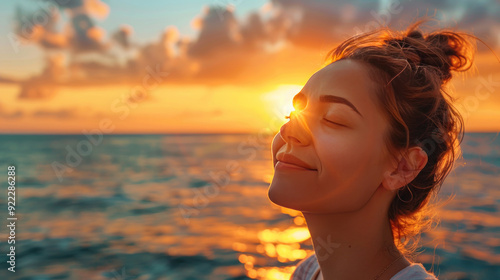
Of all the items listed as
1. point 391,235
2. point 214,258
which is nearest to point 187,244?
point 214,258

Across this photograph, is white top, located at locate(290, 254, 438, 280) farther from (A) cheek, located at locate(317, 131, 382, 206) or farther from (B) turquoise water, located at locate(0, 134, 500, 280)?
(B) turquoise water, located at locate(0, 134, 500, 280)

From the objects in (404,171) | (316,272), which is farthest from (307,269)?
(404,171)

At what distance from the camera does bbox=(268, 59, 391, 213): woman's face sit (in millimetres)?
1891

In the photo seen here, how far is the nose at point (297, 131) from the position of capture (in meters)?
1.95

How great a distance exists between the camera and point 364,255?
6.71 feet

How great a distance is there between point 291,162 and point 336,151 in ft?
0.71

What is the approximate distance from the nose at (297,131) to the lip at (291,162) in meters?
0.07

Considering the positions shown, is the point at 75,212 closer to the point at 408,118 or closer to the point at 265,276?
the point at 265,276

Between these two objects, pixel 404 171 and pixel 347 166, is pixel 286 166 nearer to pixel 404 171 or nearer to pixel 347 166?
pixel 347 166

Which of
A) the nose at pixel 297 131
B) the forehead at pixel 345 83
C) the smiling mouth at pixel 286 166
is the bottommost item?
the smiling mouth at pixel 286 166

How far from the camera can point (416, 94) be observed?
1987mm

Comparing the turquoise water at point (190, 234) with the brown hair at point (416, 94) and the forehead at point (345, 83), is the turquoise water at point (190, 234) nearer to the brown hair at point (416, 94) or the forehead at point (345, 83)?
the brown hair at point (416, 94)

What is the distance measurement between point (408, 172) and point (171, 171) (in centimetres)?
2763

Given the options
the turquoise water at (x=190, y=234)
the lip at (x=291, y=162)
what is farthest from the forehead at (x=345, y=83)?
the turquoise water at (x=190, y=234)
